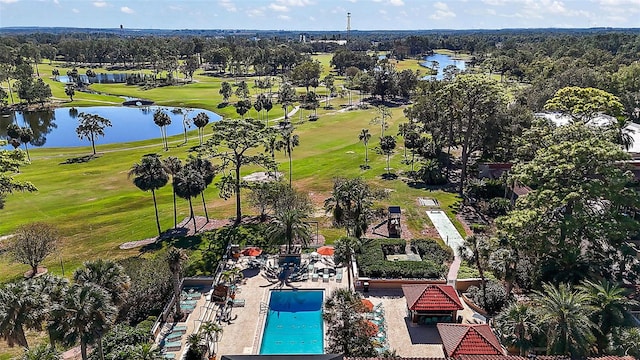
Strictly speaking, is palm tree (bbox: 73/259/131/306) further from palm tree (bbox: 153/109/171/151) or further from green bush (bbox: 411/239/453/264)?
palm tree (bbox: 153/109/171/151)

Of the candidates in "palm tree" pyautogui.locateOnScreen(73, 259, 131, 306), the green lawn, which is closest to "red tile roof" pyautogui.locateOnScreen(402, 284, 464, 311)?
the green lawn

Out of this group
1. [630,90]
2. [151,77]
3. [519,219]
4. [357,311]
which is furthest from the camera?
[151,77]

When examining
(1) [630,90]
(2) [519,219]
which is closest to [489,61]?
(1) [630,90]

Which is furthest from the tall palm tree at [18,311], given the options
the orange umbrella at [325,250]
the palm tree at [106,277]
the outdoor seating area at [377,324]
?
the orange umbrella at [325,250]

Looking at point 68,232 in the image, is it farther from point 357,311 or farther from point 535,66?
point 535,66

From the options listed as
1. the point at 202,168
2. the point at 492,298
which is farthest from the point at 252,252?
the point at 492,298

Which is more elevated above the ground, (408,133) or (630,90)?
(630,90)

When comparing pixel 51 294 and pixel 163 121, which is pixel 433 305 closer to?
pixel 51 294
